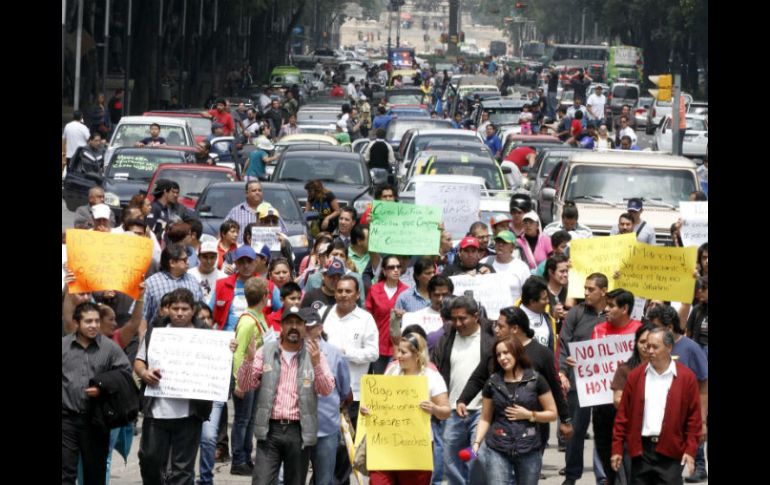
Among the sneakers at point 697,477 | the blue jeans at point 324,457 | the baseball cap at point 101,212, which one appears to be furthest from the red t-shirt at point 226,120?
the blue jeans at point 324,457

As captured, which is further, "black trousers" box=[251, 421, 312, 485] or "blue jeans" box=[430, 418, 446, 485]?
"blue jeans" box=[430, 418, 446, 485]

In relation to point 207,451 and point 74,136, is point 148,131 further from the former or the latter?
point 207,451

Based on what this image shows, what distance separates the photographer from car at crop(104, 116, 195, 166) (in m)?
29.4

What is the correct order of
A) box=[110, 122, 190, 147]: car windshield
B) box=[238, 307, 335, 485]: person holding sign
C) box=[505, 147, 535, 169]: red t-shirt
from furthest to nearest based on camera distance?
box=[505, 147, 535, 169]: red t-shirt, box=[110, 122, 190, 147]: car windshield, box=[238, 307, 335, 485]: person holding sign

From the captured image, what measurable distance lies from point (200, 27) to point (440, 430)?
54.5 meters

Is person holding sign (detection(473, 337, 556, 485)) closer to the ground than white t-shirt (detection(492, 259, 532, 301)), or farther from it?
closer to the ground

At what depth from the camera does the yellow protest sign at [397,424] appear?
A: 10.3 m

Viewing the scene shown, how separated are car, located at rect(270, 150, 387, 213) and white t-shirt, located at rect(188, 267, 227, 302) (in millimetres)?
9791

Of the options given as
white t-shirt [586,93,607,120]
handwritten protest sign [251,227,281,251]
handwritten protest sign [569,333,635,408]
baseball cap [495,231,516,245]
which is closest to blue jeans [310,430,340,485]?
handwritten protest sign [569,333,635,408]

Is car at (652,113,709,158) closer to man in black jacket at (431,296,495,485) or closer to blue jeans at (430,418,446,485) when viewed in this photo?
blue jeans at (430,418,446,485)

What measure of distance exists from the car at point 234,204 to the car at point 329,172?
2381 mm

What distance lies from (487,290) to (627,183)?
8780mm

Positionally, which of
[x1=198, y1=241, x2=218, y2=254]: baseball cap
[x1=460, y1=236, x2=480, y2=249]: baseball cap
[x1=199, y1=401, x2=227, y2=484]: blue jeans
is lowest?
[x1=199, y1=401, x2=227, y2=484]: blue jeans
